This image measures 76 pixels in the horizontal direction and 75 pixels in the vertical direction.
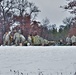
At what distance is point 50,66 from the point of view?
5.29m

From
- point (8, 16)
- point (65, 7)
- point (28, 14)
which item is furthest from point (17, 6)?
point (65, 7)

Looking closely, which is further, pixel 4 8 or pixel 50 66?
pixel 4 8

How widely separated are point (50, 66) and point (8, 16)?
78.4ft

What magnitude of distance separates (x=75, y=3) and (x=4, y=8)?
22.6 meters

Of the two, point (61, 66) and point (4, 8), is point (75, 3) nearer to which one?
point (61, 66)

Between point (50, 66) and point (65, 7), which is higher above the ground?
point (65, 7)

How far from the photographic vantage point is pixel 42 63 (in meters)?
5.64

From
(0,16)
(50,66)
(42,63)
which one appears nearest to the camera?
(50,66)

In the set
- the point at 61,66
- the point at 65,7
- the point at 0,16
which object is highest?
the point at 0,16

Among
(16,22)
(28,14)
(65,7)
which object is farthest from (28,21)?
(65,7)

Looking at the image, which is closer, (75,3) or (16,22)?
(75,3)

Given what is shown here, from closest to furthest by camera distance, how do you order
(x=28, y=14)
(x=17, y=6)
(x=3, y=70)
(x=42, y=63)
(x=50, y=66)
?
(x=3, y=70) → (x=50, y=66) → (x=42, y=63) → (x=17, y=6) → (x=28, y=14)

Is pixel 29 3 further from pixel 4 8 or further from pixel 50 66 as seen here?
pixel 50 66

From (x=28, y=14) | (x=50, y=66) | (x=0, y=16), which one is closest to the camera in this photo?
(x=50, y=66)
